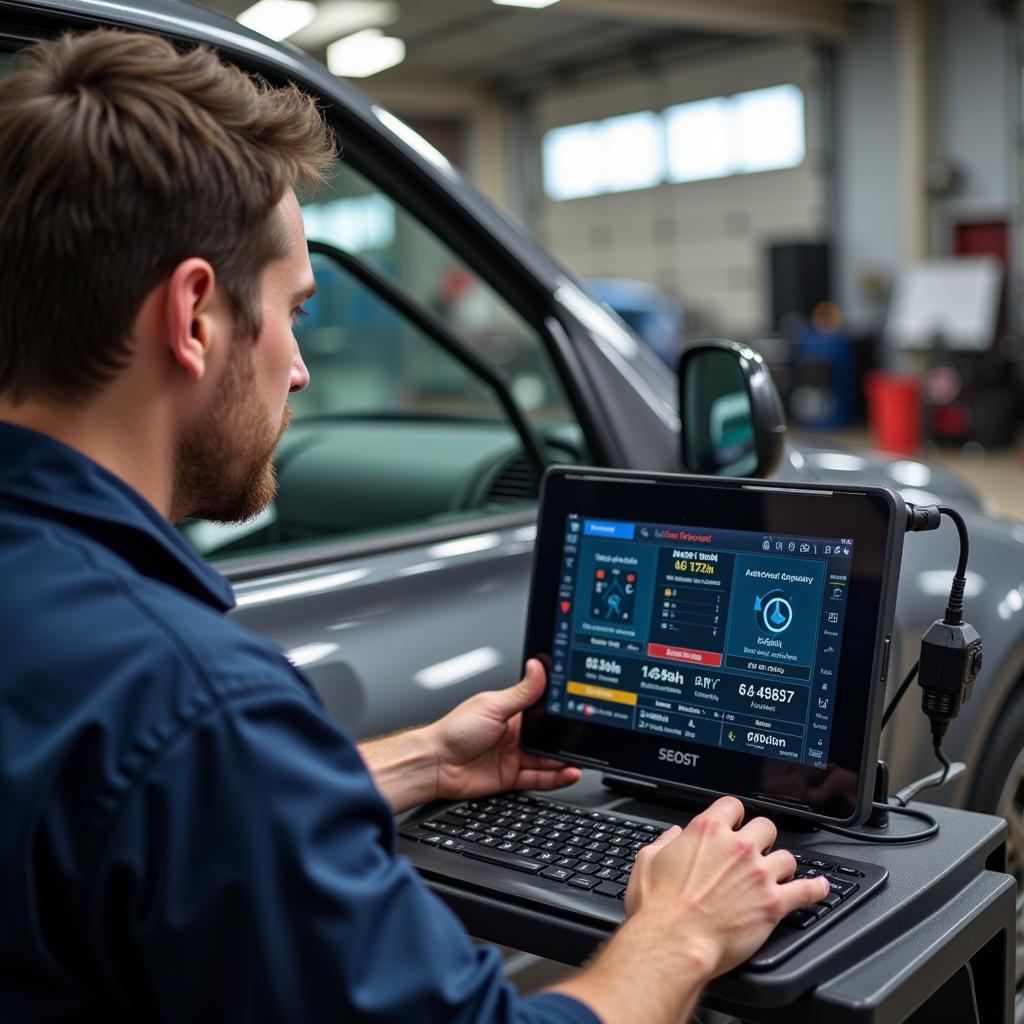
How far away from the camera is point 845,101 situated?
41.2ft

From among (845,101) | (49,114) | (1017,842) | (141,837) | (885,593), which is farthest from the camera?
(845,101)

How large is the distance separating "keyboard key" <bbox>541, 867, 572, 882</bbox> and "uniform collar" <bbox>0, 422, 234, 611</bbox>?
1.79 ft

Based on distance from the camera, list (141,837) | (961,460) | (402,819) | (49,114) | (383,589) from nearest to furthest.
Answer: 1. (141,837)
2. (49,114)
3. (402,819)
4. (383,589)
5. (961,460)

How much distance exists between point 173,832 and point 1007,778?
5.66 ft

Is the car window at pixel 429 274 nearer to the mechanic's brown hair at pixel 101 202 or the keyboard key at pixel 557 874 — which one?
the keyboard key at pixel 557 874

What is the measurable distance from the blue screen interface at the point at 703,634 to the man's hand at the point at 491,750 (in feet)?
0.15

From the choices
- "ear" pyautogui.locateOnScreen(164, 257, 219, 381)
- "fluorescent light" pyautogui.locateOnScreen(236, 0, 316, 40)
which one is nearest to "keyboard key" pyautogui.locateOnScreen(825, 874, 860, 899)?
"ear" pyautogui.locateOnScreen(164, 257, 219, 381)

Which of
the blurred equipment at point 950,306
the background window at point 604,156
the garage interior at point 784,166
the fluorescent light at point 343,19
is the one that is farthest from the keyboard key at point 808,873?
the background window at point 604,156

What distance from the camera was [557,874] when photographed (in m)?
1.29

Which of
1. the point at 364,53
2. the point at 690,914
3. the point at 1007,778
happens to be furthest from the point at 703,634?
the point at 364,53

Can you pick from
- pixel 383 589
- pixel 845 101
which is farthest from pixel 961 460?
pixel 383 589

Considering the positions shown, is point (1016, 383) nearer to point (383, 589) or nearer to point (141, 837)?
point (383, 589)

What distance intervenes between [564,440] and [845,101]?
1146cm

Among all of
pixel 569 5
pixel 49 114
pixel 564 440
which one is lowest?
pixel 564 440
